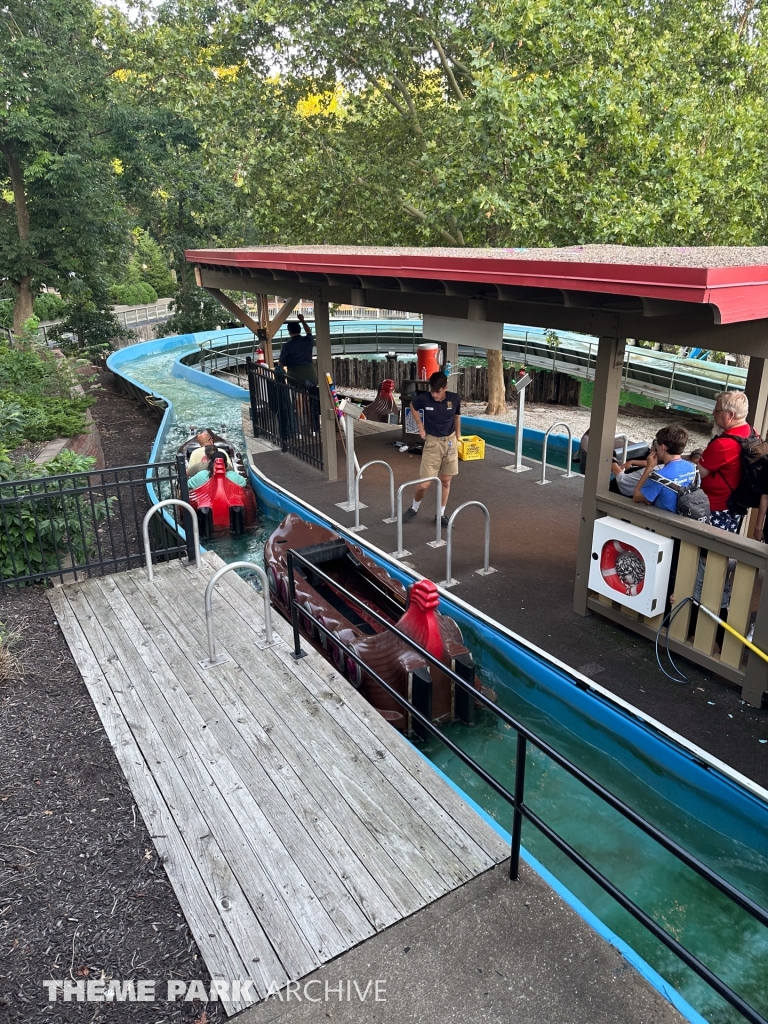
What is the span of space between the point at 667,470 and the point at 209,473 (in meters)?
6.60

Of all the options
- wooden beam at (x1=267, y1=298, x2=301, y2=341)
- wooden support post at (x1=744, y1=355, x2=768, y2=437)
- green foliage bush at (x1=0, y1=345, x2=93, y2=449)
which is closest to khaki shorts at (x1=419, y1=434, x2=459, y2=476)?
wooden support post at (x1=744, y1=355, x2=768, y2=437)

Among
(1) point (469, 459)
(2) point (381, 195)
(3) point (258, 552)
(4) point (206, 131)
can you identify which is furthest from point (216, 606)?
(4) point (206, 131)

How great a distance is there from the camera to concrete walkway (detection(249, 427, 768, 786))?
4.80 metres

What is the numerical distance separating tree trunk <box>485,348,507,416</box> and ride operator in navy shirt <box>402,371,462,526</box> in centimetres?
832

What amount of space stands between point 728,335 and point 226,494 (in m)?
6.88

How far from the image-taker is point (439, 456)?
25.2ft

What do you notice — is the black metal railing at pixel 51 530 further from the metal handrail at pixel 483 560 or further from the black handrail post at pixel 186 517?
the metal handrail at pixel 483 560

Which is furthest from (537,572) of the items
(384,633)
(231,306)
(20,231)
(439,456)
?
(20,231)

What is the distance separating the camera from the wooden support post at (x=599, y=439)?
5.20m

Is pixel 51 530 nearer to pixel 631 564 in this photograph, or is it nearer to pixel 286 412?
pixel 631 564

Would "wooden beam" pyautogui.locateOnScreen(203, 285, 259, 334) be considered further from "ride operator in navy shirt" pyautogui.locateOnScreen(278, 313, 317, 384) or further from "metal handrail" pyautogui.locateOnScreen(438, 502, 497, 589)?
"metal handrail" pyautogui.locateOnScreen(438, 502, 497, 589)

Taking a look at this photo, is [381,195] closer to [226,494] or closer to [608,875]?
[226,494]

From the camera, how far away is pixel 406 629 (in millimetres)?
5414

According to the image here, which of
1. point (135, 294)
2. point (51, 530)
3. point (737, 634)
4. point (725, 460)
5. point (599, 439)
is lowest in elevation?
point (737, 634)
